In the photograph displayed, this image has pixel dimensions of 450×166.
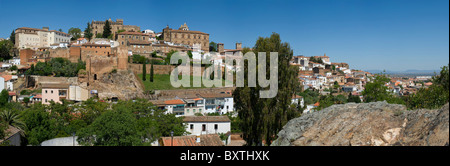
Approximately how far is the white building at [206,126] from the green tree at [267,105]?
413 inches

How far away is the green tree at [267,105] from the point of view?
1091cm

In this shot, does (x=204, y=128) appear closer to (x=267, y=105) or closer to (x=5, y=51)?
(x=267, y=105)

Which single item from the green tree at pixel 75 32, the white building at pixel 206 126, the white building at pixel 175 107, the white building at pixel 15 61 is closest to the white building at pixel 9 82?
the white building at pixel 15 61

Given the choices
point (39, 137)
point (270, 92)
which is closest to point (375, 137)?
point (270, 92)

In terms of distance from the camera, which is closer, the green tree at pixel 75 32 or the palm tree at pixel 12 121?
the palm tree at pixel 12 121

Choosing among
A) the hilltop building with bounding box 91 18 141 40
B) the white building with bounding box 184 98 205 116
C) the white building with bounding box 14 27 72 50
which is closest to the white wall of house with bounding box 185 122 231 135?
the white building with bounding box 184 98 205 116

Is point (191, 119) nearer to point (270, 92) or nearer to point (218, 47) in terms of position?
point (270, 92)

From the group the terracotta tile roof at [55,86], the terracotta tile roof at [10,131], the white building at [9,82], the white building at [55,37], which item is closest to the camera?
the terracotta tile roof at [10,131]

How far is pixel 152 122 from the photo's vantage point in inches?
664

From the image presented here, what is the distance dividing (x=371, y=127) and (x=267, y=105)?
17.1 ft

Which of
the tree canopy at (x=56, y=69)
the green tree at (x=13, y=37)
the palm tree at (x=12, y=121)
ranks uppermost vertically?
the green tree at (x=13, y=37)

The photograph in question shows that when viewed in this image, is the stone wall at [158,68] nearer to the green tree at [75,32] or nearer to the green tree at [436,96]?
the green tree at [436,96]

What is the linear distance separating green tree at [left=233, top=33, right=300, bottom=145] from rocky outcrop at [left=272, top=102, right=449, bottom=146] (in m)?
3.15
